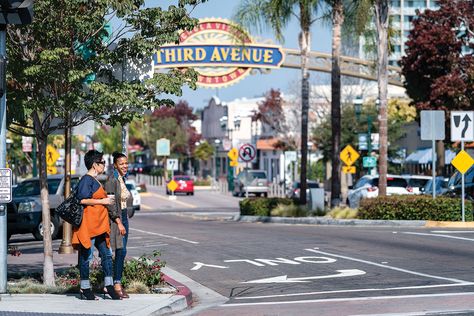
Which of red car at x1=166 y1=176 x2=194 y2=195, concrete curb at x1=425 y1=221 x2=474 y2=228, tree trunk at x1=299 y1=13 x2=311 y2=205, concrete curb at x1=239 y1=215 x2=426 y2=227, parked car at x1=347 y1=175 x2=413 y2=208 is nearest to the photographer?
concrete curb at x1=425 y1=221 x2=474 y2=228

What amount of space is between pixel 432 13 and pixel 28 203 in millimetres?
28161

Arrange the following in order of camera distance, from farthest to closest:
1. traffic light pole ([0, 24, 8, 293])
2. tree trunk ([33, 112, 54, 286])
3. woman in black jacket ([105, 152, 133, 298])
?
tree trunk ([33, 112, 54, 286]) → woman in black jacket ([105, 152, 133, 298]) → traffic light pole ([0, 24, 8, 293])

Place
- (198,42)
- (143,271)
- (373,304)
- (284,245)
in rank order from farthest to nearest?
(198,42), (284,245), (143,271), (373,304)

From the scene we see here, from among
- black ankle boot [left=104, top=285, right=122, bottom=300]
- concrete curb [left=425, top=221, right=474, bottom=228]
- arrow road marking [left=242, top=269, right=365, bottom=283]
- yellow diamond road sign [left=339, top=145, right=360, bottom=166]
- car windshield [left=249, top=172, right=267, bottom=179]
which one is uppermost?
yellow diamond road sign [left=339, top=145, right=360, bottom=166]

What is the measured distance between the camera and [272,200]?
37562 mm

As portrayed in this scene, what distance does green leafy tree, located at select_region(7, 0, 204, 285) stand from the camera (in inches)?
571

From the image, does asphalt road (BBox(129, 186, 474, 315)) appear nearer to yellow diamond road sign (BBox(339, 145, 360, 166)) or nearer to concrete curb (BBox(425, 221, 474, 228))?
concrete curb (BBox(425, 221, 474, 228))

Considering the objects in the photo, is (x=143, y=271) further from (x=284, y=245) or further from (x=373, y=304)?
(x=284, y=245)

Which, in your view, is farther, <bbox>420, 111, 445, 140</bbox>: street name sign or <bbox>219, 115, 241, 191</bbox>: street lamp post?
<bbox>219, 115, 241, 191</bbox>: street lamp post

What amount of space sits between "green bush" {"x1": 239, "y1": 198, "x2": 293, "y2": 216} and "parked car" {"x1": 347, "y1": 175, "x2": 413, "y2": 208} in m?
3.85

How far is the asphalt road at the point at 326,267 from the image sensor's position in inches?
517

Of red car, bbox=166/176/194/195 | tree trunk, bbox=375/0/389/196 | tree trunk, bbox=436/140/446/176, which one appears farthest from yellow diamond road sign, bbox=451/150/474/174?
red car, bbox=166/176/194/195

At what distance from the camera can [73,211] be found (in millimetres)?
12906

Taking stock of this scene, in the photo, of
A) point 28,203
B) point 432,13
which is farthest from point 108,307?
point 432,13
